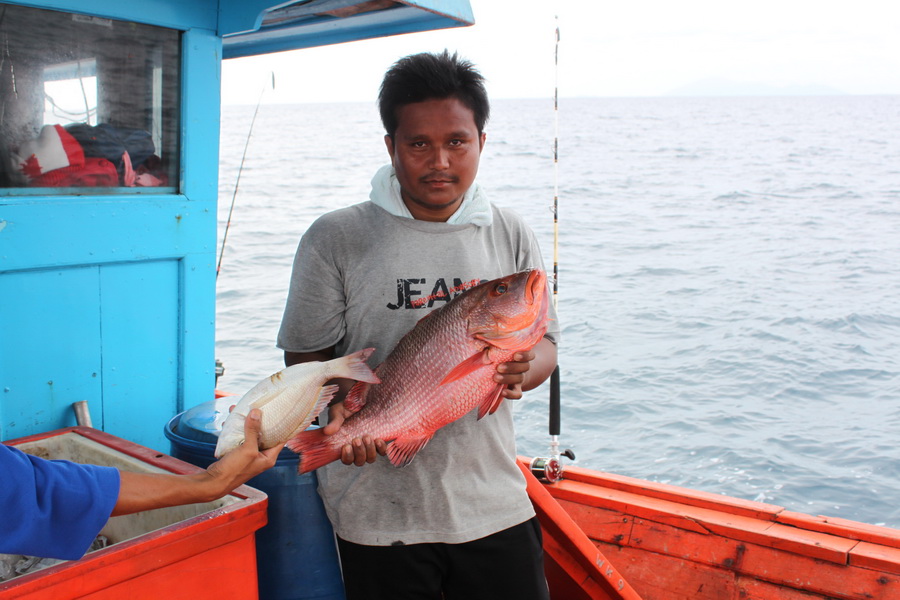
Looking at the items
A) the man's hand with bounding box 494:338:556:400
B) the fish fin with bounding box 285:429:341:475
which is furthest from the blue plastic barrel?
the man's hand with bounding box 494:338:556:400

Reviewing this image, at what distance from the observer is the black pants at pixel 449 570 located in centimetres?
218

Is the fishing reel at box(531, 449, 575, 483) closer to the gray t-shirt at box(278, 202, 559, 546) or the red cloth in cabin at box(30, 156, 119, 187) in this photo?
the gray t-shirt at box(278, 202, 559, 546)

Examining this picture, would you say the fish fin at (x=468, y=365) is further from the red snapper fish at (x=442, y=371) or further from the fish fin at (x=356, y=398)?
the fish fin at (x=356, y=398)

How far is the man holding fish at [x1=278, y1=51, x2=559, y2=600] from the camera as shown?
2.15 m

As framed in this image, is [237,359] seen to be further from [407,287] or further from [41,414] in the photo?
[407,287]

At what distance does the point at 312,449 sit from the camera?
2041mm

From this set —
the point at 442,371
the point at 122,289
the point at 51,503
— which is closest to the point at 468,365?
the point at 442,371

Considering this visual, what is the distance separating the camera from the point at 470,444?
7.39 feet

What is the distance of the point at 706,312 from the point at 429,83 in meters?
12.0

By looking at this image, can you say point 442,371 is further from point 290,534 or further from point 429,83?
point 290,534

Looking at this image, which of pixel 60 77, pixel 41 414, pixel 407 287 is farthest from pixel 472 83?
pixel 41 414

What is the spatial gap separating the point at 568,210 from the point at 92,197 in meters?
19.3

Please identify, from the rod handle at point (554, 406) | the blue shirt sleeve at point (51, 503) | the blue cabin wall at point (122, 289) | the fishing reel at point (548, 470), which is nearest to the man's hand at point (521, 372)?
the blue shirt sleeve at point (51, 503)

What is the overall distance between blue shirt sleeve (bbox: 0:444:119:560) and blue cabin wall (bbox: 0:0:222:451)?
4.94 feet
